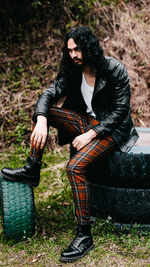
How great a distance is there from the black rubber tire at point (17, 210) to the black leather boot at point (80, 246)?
0.46 meters

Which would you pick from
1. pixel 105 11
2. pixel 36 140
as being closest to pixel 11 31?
pixel 105 11

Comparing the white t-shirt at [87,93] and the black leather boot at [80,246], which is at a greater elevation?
the white t-shirt at [87,93]

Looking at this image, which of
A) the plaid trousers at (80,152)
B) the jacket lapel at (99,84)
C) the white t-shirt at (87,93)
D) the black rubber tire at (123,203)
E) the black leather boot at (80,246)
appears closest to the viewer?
the black leather boot at (80,246)

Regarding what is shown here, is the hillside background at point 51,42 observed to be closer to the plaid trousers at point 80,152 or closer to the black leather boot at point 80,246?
the plaid trousers at point 80,152

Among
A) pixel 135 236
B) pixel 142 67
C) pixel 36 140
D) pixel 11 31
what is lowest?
pixel 135 236

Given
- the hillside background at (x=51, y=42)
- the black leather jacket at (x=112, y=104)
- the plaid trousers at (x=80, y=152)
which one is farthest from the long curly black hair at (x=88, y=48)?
the hillside background at (x=51, y=42)

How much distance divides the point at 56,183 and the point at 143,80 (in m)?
2.59

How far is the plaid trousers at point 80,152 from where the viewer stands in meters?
2.70

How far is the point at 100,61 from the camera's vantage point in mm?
2906

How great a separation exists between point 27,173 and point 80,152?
1.75 ft

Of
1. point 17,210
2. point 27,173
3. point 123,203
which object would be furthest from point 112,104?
point 17,210

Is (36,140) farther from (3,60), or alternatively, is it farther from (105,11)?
(105,11)

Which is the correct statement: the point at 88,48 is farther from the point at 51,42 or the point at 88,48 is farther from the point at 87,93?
the point at 51,42

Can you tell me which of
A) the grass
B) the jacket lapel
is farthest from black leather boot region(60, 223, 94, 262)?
the jacket lapel
